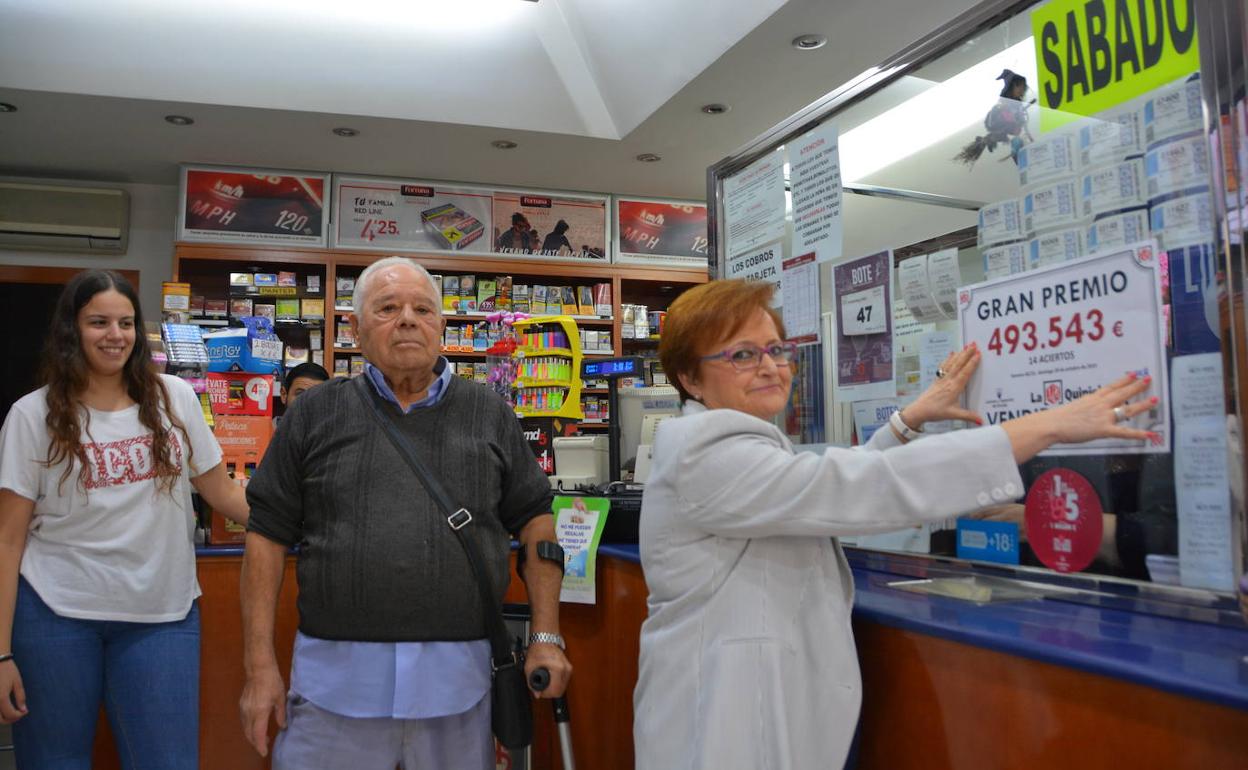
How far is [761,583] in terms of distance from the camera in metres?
1.26

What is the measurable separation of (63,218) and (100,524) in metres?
5.26

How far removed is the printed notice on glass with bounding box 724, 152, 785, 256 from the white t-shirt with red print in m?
1.54

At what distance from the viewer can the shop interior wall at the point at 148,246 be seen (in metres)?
6.45

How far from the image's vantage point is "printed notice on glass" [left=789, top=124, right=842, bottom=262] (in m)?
1.94

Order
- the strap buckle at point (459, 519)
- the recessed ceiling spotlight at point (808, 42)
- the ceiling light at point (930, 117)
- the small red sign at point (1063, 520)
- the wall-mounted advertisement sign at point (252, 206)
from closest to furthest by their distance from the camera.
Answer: the small red sign at point (1063, 520), the ceiling light at point (930, 117), the strap buckle at point (459, 519), the recessed ceiling spotlight at point (808, 42), the wall-mounted advertisement sign at point (252, 206)

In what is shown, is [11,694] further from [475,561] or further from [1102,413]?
[1102,413]

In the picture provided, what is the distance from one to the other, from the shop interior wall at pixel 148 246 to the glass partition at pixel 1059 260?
19.4 ft

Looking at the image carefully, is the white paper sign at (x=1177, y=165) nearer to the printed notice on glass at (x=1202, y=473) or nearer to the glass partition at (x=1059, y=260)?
the glass partition at (x=1059, y=260)

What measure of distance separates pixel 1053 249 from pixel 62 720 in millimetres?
2161

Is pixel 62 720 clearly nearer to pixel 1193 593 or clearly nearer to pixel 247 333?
pixel 247 333

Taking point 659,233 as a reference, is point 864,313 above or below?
below

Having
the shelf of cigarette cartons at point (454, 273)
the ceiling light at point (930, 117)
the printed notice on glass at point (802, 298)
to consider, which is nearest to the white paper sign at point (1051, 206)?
the ceiling light at point (930, 117)

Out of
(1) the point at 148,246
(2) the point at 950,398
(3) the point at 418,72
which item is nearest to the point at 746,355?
(2) the point at 950,398

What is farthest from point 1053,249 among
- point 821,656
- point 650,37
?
point 650,37
